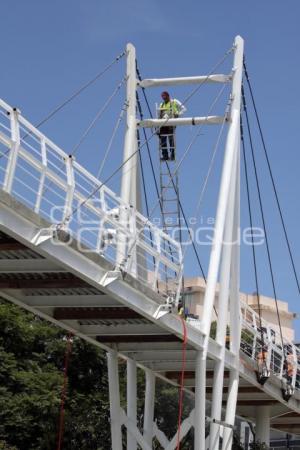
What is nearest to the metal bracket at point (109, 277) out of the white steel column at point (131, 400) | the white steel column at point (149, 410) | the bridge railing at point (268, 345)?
the white steel column at point (131, 400)

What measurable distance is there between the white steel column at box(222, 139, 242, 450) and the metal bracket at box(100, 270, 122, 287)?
28.8 feet

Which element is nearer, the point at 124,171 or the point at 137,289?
the point at 137,289

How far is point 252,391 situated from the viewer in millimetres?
32344

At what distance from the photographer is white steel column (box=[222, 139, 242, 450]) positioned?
1080 inches

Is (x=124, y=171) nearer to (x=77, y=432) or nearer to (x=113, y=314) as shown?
(x=113, y=314)

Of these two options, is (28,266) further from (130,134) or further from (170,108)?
(170,108)

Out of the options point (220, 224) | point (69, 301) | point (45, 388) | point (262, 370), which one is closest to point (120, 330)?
point (69, 301)

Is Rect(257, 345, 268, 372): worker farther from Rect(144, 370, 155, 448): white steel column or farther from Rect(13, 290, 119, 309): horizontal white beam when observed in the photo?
Rect(13, 290, 119, 309): horizontal white beam

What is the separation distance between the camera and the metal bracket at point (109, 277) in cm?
1955

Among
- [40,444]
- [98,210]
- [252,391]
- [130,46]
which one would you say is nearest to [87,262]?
[98,210]

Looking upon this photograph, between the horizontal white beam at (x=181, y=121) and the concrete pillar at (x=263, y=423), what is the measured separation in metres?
12.6

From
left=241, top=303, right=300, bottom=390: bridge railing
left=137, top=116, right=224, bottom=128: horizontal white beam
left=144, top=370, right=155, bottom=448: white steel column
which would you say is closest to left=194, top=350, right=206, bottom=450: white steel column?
left=144, top=370, right=155, bottom=448: white steel column

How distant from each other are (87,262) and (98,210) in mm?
1147

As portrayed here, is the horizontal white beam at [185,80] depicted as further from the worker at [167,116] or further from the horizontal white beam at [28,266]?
the horizontal white beam at [28,266]
